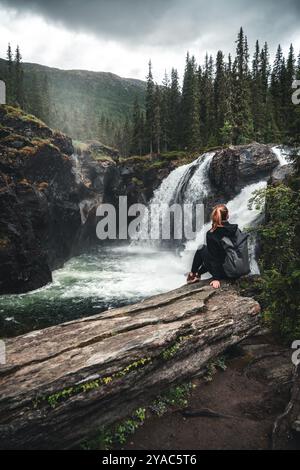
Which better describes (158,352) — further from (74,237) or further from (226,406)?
(74,237)

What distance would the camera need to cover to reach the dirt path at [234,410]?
4785mm

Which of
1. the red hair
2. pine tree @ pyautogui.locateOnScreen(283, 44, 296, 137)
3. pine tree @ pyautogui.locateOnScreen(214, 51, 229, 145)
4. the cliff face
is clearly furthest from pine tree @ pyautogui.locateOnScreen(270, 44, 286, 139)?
the red hair

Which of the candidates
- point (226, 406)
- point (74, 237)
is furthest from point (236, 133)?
point (226, 406)

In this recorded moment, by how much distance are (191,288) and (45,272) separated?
16018 mm

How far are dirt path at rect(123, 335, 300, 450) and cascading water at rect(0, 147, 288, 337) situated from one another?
5660 millimetres

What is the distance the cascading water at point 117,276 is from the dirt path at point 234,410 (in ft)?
18.6

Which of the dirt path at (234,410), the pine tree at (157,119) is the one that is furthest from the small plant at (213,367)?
the pine tree at (157,119)

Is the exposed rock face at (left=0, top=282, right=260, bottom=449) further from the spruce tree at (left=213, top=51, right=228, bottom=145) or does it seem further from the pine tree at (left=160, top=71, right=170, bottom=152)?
the pine tree at (left=160, top=71, right=170, bottom=152)

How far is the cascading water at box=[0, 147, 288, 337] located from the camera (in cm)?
1645

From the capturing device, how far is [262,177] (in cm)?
2844

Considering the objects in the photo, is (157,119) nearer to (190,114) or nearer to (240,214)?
(190,114)

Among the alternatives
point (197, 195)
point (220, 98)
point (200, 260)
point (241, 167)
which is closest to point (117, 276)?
point (197, 195)

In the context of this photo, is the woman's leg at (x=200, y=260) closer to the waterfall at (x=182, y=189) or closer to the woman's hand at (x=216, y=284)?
the woman's hand at (x=216, y=284)

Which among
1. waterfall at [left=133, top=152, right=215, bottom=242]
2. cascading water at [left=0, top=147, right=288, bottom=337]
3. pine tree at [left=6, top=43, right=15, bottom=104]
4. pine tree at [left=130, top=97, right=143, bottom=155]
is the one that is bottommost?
cascading water at [left=0, top=147, right=288, bottom=337]
